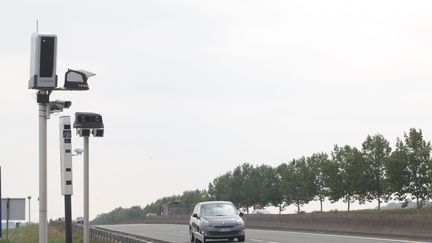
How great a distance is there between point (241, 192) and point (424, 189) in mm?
56785

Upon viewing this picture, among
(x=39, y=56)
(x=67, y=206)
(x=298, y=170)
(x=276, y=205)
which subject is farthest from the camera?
(x=276, y=205)

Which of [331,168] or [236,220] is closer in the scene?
[236,220]

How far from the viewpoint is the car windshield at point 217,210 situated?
29.5 meters

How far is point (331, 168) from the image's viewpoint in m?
84.8

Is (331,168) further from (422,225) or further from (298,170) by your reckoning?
(422,225)

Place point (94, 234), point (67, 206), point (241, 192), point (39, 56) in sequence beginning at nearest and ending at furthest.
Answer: point (39, 56) → point (67, 206) → point (94, 234) → point (241, 192)

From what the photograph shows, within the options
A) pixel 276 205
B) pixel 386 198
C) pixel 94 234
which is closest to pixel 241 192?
pixel 276 205

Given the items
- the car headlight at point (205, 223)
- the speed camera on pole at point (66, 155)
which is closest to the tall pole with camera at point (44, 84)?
the speed camera on pole at point (66, 155)

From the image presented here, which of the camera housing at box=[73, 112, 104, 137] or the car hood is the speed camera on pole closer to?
the camera housing at box=[73, 112, 104, 137]

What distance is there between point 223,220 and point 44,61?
61.3 feet

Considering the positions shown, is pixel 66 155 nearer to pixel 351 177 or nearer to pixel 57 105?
pixel 57 105

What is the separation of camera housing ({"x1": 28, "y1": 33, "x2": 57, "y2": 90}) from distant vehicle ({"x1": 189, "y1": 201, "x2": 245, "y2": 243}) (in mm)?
18160

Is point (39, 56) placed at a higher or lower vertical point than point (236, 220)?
higher

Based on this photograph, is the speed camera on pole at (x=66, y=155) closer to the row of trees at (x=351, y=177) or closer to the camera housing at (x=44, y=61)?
the camera housing at (x=44, y=61)
